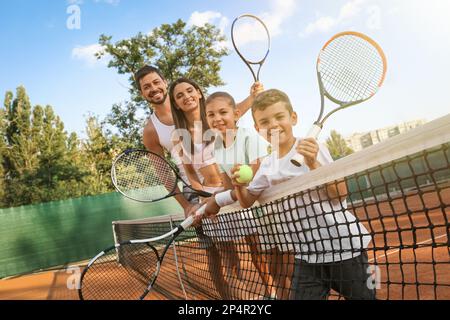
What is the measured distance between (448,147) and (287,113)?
730mm

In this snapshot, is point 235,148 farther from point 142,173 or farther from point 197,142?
point 142,173

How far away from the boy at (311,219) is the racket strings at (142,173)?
3.16 ft

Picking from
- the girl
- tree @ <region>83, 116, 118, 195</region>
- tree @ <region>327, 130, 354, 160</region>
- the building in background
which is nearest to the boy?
the girl

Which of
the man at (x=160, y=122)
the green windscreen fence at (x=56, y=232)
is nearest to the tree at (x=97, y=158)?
the green windscreen fence at (x=56, y=232)

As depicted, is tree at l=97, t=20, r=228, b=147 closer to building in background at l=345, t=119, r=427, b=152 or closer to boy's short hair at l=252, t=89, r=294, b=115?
boy's short hair at l=252, t=89, r=294, b=115

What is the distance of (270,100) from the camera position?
5.75 ft

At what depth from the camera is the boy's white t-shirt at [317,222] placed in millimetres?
1532

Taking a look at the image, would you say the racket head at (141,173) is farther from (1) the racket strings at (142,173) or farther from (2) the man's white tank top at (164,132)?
(2) the man's white tank top at (164,132)

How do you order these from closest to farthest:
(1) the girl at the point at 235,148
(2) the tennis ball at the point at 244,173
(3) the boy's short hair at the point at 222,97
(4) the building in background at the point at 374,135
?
(2) the tennis ball at the point at 244,173
(1) the girl at the point at 235,148
(3) the boy's short hair at the point at 222,97
(4) the building in background at the point at 374,135

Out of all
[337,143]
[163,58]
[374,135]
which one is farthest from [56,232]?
[374,135]

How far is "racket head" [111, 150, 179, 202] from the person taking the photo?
2.69 metres

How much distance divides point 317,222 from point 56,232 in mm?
9312

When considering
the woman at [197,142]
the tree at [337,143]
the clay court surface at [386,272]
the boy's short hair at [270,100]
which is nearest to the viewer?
the clay court surface at [386,272]
